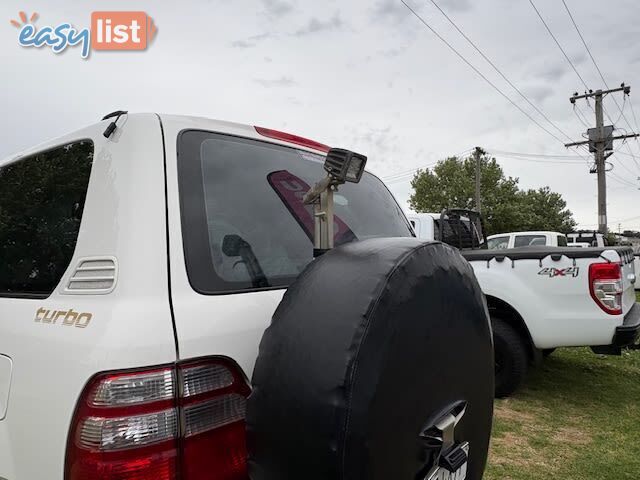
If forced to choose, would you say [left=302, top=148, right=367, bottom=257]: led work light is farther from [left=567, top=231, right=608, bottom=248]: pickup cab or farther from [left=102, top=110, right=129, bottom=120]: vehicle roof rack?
[left=567, top=231, right=608, bottom=248]: pickup cab

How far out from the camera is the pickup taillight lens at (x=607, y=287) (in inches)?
158

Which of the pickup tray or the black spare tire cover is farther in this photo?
the pickup tray

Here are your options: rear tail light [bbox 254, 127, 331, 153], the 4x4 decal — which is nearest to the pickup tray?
the 4x4 decal

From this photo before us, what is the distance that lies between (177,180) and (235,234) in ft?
0.78

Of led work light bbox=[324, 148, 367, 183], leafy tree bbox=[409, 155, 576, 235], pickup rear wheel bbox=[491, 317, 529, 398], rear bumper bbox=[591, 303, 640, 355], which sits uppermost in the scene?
leafy tree bbox=[409, 155, 576, 235]

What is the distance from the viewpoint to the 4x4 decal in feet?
13.7

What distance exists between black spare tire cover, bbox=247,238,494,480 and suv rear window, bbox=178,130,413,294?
0.24 meters

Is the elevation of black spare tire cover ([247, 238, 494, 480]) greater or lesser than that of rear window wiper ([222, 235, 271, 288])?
lesser

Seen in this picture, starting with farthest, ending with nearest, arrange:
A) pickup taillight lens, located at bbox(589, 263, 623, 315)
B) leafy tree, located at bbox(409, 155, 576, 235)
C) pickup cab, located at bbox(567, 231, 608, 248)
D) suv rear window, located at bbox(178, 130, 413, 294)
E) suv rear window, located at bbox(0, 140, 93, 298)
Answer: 1. leafy tree, located at bbox(409, 155, 576, 235)
2. pickup cab, located at bbox(567, 231, 608, 248)
3. pickup taillight lens, located at bbox(589, 263, 623, 315)
4. suv rear window, located at bbox(0, 140, 93, 298)
5. suv rear window, located at bbox(178, 130, 413, 294)

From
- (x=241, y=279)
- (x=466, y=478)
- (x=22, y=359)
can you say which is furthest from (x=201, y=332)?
(x=466, y=478)

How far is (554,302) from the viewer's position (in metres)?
4.27

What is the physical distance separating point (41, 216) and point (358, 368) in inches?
50.4

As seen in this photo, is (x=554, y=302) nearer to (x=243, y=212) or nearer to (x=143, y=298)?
(x=243, y=212)

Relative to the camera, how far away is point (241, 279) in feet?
4.46
